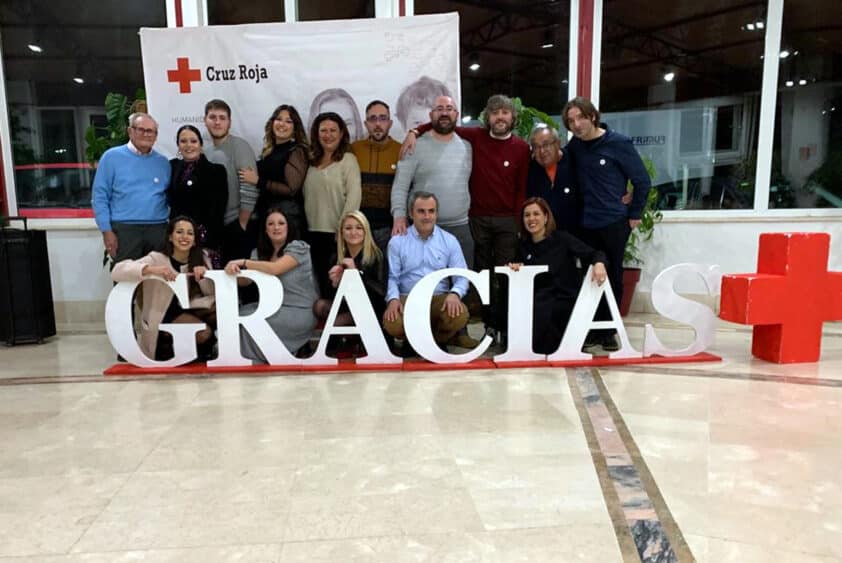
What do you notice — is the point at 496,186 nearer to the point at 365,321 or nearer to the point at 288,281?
the point at 365,321

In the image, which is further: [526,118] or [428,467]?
[526,118]

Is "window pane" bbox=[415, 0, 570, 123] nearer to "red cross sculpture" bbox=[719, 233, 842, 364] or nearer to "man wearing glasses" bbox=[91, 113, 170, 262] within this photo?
"red cross sculpture" bbox=[719, 233, 842, 364]

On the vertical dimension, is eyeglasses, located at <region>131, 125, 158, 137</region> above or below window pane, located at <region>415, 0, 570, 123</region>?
below

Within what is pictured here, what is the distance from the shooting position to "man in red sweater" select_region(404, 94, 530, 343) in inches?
120

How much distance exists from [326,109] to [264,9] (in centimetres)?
146

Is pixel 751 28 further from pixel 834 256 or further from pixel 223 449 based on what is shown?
pixel 223 449

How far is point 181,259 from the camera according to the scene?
2.92 meters

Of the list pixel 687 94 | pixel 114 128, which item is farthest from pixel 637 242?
pixel 114 128

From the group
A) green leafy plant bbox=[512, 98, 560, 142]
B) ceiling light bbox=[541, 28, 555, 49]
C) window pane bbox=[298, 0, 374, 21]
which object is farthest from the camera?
ceiling light bbox=[541, 28, 555, 49]

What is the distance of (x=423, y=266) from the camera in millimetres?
2943

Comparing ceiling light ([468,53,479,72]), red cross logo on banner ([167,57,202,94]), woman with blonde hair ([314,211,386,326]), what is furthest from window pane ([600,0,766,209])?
red cross logo on banner ([167,57,202,94])

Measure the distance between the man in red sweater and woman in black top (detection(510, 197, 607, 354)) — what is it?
0.15 metres

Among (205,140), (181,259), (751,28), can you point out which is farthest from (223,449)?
(751,28)

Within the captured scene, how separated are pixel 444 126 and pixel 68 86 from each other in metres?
3.14
